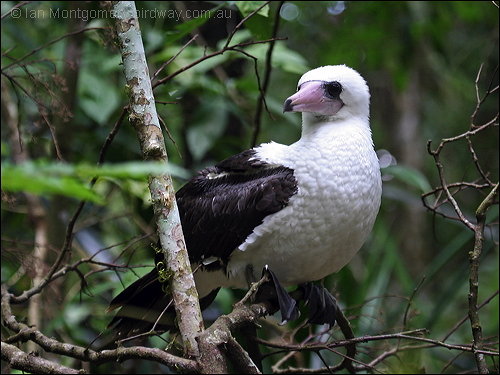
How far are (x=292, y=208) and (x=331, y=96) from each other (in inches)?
20.6

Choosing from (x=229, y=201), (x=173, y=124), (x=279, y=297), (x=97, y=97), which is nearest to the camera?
(x=279, y=297)

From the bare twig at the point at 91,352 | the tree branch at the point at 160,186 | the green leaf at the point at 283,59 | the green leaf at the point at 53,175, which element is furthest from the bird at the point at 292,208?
the green leaf at the point at 53,175

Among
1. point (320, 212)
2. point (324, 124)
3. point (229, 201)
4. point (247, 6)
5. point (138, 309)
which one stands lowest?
point (138, 309)

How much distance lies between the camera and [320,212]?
2621 mm

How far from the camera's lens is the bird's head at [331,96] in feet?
9.25

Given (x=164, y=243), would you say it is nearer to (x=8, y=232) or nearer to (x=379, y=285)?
(x=8, y=232)

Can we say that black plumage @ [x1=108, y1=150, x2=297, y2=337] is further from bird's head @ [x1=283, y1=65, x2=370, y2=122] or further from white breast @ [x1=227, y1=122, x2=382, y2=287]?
bird's head @ [x1=283, y1=65, x2=370, y2=122]

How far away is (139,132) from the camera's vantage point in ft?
7.47

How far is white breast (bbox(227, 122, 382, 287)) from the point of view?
8.63 ft

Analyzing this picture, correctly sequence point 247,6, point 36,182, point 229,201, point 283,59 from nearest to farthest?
point 36,182, point 229,201, point 247,6, point 283,59

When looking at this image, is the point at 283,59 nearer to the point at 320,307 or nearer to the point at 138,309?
the point at 320,307

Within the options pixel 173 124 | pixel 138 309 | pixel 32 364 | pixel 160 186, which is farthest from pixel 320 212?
pixel 173 124

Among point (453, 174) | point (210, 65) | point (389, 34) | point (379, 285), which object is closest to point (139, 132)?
point (210, 65)

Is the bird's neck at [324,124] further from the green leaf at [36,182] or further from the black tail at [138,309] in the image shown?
the green leaf at [36,182]
